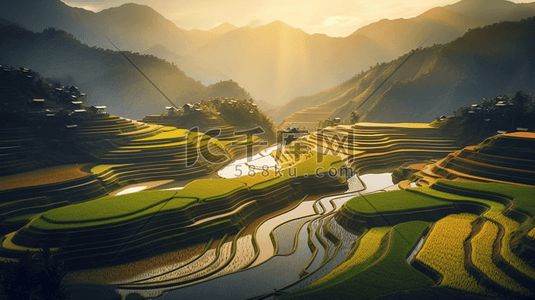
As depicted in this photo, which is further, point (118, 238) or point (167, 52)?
point (167, 52)

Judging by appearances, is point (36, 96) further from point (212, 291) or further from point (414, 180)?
point (414, 180)

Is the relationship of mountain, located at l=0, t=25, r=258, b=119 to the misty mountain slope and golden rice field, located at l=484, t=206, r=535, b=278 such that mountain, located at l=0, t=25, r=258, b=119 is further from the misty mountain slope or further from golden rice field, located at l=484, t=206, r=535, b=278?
golden rice field, located at l=484, t=206, r=535, b=278

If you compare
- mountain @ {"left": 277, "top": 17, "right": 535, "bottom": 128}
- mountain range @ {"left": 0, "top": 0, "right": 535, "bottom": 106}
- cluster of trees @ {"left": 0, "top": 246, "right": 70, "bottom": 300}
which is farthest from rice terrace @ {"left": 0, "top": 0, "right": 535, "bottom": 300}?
mountain range @ {"left": 0, "top": 0, "right": 535, "bottom": 106}

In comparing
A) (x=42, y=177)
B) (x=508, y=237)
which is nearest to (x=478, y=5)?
(x=508, y=237)

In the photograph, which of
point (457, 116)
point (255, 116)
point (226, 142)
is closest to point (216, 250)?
point (226, 142)

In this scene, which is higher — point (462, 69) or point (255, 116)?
point (462, 69)

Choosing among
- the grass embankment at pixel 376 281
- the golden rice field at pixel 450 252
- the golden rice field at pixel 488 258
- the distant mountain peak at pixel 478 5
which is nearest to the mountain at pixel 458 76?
the golden rice field at pixel 450 252

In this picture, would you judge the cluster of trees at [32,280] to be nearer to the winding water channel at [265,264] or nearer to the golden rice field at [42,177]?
the winding water channel at [265,264]
